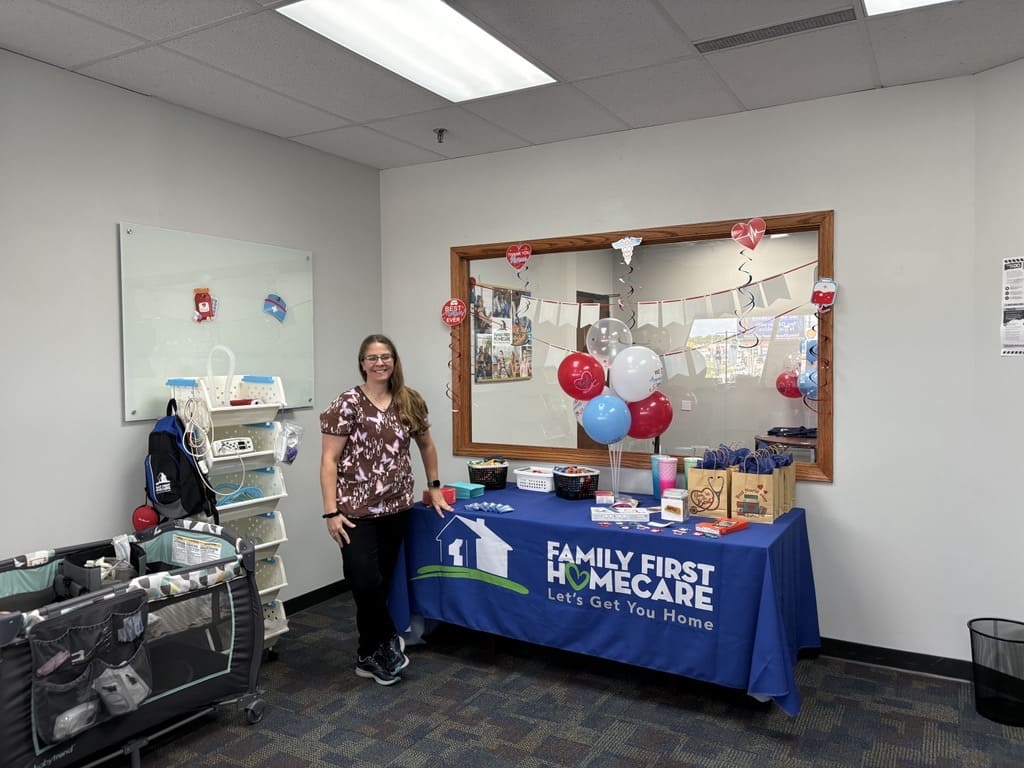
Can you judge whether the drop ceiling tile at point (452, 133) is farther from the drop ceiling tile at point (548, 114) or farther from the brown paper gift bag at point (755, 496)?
the brown paper gift bag at point (755, 496)

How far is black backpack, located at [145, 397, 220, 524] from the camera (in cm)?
313

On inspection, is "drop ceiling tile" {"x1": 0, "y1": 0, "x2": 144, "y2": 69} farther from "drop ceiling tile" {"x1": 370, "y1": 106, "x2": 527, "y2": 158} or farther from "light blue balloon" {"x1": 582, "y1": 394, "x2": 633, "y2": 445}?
"light blue balloon" {"x1": 582, "y1": 394, "x2": 633, "y2": 445}

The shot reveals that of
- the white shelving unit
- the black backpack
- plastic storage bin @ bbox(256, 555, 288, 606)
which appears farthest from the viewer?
plastic storage bin @ bbox(256, 555, 288, 606)

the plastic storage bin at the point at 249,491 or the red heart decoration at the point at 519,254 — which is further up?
the red heart decoration at the point at 519,254

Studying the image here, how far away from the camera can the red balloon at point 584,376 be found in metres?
3.73

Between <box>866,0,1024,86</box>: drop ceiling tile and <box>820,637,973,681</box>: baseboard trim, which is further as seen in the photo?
<box>820,637,973,681</box>: baseboard trim

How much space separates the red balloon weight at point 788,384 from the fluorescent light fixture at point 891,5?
1.76 meters

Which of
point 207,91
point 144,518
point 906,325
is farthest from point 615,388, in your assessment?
point 207,91

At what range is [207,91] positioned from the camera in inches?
132

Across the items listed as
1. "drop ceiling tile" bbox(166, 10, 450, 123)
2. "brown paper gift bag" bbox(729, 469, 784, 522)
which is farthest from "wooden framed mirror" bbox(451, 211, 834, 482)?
"drop ceiling tile" bbox(166, 10, 450, 123)

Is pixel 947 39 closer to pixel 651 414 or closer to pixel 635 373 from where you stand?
pixel 635 373

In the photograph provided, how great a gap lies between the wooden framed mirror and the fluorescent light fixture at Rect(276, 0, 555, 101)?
1.09 meters

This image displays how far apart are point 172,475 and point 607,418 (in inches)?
76.3

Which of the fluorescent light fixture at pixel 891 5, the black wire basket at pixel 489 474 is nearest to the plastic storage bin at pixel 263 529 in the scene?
the black wire basket at pixel 489 474
